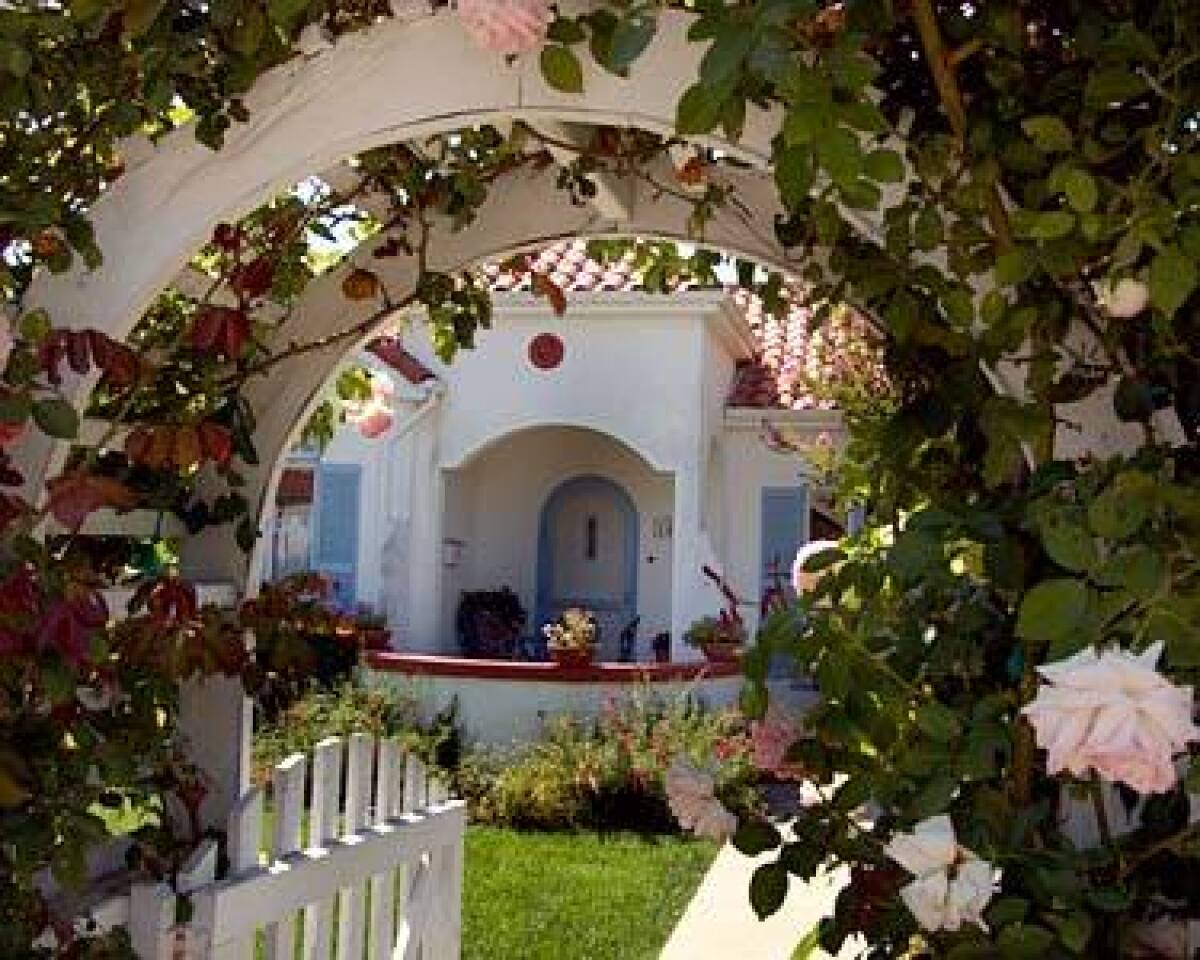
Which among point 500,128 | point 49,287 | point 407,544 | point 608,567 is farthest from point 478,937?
point 608,567

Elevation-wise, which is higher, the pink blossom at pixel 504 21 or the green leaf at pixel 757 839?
the pink blossom at pixel 504 21

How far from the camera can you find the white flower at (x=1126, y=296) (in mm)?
1435

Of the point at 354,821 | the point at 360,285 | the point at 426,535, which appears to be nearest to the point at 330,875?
the point at 354,821

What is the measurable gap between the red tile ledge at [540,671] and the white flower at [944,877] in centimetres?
957

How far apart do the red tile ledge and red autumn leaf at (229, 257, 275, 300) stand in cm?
860

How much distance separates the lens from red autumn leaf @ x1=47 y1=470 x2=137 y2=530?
69.3 inches

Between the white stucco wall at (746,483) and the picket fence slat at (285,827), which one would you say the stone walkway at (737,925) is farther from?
the white stucco wall at (746,483)

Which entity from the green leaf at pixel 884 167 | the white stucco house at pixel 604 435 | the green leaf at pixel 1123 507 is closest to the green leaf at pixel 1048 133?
the green leaf at pixel 884 167

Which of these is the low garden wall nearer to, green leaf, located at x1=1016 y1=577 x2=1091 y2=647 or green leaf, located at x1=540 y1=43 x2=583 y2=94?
green leaf, located at x1=540 y1=43 x2=583 y2=94

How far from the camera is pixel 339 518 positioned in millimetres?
14273

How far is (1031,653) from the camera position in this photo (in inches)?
59.0

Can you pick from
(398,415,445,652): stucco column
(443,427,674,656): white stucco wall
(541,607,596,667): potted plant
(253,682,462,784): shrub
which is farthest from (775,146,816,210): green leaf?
(443,427,674,656): white stucco wall

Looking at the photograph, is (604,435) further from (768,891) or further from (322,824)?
(768,891)

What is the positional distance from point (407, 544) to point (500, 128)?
38.1 feet
